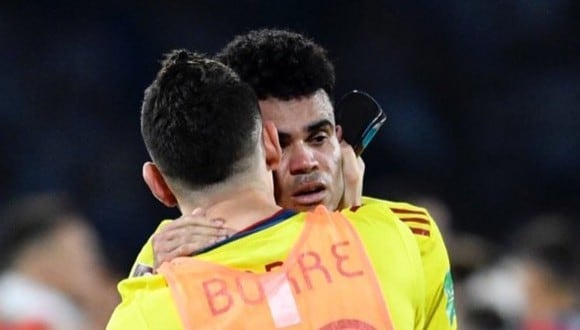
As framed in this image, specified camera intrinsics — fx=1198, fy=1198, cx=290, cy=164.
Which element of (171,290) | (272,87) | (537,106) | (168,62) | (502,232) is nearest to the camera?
(171,290)

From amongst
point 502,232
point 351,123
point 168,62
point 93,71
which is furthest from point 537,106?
point 168,62

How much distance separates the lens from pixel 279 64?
2.61m

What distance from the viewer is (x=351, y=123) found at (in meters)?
2.60

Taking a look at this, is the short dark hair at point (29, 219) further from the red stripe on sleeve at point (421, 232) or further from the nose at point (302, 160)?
the red stripe on sleeve at point (421, 232)

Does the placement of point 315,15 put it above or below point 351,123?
below

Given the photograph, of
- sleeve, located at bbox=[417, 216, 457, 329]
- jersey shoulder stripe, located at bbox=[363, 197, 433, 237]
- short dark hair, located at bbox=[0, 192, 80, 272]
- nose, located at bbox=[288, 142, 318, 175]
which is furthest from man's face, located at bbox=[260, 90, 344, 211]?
short dark hair, located at bbox=[0, 192, 80, 272]

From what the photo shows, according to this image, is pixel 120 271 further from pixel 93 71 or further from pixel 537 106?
pixel 537 106

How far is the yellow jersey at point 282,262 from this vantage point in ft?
6.24

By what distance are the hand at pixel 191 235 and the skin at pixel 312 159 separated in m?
0.49

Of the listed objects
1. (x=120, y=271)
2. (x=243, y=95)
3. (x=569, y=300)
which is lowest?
(x=569, y=300)

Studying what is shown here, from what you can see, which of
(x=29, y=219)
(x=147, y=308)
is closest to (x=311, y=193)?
(x=147, y=308)

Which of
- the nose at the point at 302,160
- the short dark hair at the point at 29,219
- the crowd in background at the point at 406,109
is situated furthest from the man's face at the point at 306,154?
the crowd in background at the point at 406,109

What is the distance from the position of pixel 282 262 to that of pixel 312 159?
55 centimetres

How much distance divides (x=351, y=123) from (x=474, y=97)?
3350mm
